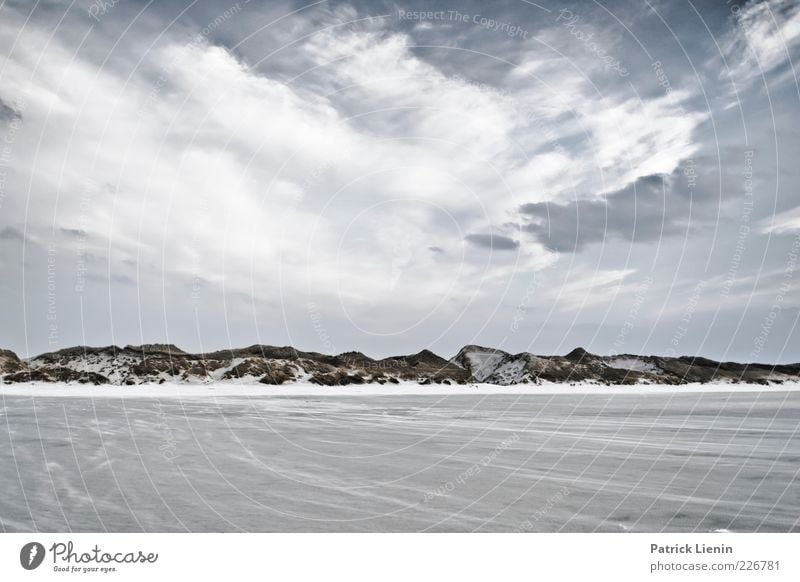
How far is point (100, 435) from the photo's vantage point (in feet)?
54.5

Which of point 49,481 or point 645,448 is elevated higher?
point 49,481

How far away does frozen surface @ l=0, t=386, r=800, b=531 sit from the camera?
7.84 meters

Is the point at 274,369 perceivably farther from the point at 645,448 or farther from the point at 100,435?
the point at 645,448

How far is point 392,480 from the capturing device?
10.4 meters

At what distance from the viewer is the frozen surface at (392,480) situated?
7.84 metres

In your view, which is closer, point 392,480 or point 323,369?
point 392,480

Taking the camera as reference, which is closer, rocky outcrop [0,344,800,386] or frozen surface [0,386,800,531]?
frozen surface [0,386,800,531]

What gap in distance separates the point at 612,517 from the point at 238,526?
546 centimetres

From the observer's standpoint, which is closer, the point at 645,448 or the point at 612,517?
the point at 612,517

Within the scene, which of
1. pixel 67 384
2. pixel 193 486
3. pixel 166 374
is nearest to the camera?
pixel 193 486

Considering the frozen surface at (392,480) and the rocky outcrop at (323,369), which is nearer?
the frozen surface at (392,480)
